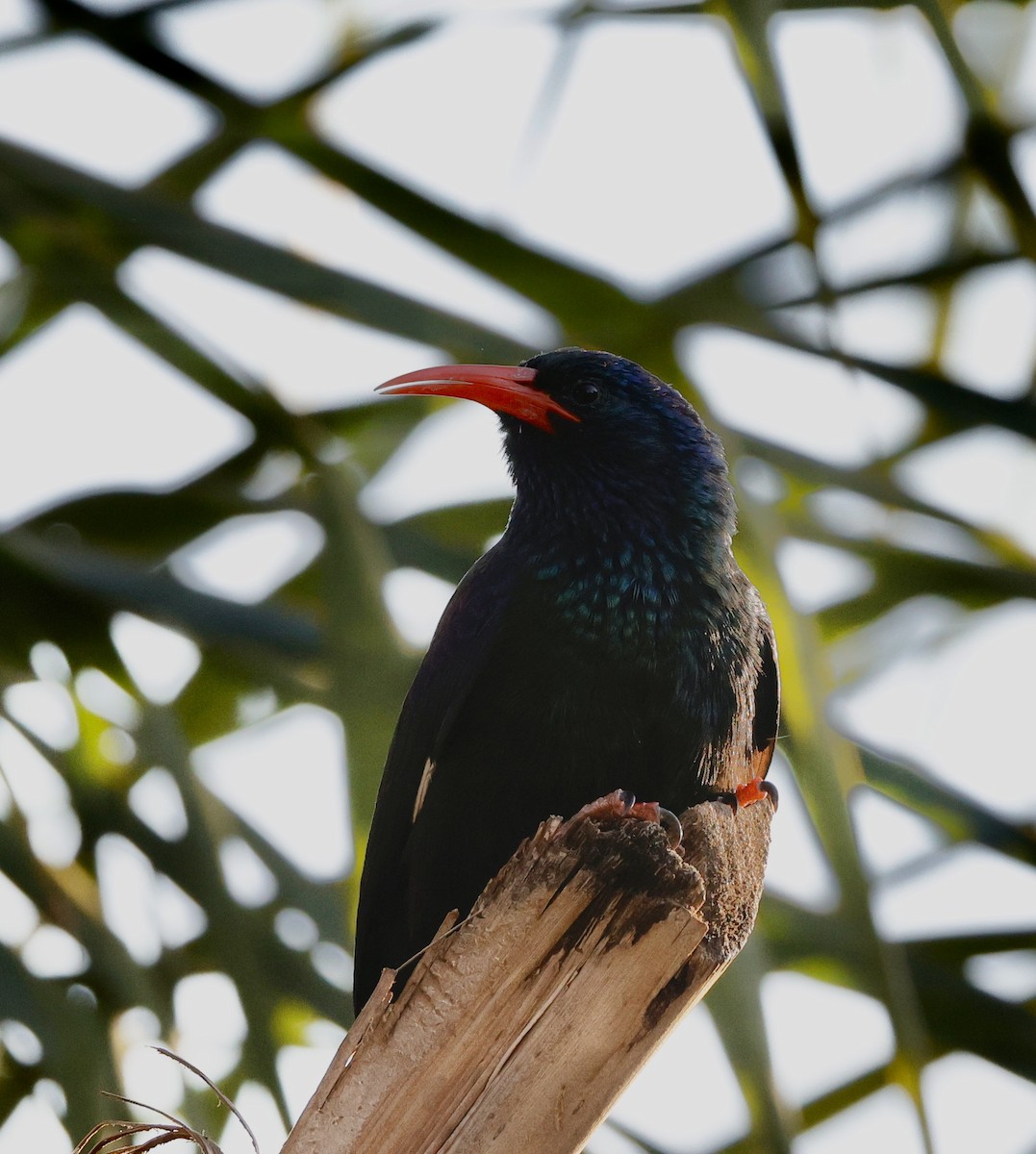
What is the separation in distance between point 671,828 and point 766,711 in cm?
109

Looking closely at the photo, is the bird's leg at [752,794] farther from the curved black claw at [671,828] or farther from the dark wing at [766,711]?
the dark wing at [766,711]

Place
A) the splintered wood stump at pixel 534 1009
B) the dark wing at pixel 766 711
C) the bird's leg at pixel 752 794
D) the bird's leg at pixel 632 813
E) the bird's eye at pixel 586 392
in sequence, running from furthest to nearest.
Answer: the bird's eye at pixel 586 392 → the dark wing at pixel 766 711 → the bird's leg at pixel 752 794 → the bird's leg at pixel 632 813 → the splintered wood stump at pixel 534 1009

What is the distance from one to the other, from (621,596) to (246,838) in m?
0.93

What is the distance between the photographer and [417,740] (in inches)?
106

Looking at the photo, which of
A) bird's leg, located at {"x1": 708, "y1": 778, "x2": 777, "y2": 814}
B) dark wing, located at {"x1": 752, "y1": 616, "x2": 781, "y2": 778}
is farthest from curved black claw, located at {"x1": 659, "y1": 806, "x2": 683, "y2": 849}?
dark wing, located at {"x1": 752, "y1": 616, "x2": 781, "y2": 778}

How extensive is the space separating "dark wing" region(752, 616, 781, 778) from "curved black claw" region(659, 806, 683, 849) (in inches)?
36.8

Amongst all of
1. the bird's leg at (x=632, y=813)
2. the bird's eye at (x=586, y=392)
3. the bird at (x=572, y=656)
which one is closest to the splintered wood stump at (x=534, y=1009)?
the bird's leg at (x=632, y=813)

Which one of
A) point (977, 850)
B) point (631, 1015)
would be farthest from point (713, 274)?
point (631, 1015)

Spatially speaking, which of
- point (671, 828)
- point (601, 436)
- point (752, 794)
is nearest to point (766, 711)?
point (601, 436)

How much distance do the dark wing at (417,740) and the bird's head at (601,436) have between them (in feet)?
0.75

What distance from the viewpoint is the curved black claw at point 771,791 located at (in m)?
2.14

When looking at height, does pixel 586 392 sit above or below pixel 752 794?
above

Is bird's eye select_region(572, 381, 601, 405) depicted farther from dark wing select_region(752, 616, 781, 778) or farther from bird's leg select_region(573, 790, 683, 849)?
bird's leg select_region(573, 790, 683, 849)

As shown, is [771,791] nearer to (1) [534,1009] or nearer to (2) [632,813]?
(2) [632,813]
